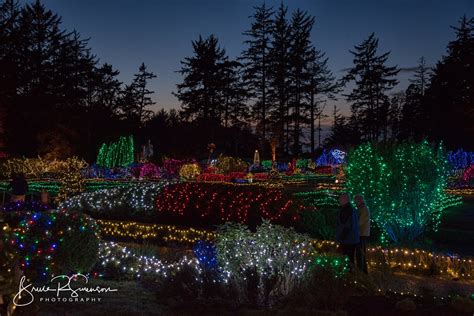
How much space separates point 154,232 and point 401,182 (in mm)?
6109

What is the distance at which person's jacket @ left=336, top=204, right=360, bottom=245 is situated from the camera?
30.0 ft

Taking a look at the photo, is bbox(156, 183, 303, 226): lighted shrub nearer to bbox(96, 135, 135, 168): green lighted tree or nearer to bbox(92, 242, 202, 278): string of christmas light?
bbox(92, 242, 202, 278): string of christmas light

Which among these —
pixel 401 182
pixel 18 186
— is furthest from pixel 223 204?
pixel 18 186

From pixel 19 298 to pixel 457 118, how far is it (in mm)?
50148

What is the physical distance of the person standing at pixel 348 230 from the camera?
9.15m

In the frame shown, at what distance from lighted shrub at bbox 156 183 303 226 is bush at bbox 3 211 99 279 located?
625 cm

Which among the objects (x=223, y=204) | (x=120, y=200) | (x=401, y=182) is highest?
(x=401, y=182)

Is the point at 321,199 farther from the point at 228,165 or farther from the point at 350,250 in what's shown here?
the point at 228,165

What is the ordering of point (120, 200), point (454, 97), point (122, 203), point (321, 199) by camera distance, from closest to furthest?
1. point (122, 203)
2. point (120, 200)
3. point (321, 199)
4. point (454, 97)

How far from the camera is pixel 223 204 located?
15.1 meters

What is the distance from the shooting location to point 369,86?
62969 millimetres

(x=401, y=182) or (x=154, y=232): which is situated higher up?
(x=401, y=182)

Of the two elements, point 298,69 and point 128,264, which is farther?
point 298,69

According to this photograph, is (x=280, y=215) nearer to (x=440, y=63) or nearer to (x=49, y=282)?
(x=49, y=282)
